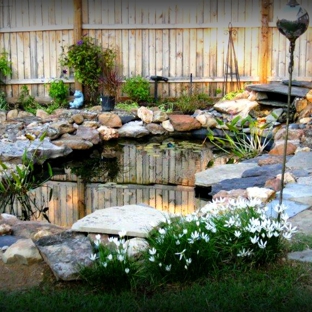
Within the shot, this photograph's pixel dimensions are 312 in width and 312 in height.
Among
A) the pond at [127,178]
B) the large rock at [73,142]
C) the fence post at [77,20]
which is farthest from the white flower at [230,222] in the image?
Result: the fence post at [77,20]

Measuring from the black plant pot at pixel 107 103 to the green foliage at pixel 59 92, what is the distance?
1.15 metres

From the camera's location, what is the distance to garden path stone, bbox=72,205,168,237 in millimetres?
4133

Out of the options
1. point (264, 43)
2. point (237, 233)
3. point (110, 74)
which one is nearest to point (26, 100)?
point (110, 74)

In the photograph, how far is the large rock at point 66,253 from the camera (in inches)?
143

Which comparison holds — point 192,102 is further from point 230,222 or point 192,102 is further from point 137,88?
point 230,222

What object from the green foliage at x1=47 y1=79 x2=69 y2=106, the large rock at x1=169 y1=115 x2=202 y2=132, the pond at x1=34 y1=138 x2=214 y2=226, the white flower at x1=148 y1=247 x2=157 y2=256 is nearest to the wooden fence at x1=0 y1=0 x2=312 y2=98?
the green foliage at x1=47 y1=79 x2=69 y2=106

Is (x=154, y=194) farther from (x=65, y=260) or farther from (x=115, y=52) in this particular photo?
(x=115, y=52)

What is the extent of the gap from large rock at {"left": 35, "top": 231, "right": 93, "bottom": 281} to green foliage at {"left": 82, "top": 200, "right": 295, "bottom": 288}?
0.07 metres

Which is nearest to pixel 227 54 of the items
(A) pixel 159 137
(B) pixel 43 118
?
(A) pixel 159 137

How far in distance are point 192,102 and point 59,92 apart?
Result: 2578 mm

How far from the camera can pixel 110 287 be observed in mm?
3561

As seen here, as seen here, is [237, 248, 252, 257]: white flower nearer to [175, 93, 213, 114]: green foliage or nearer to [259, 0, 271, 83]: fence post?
[175, 93, 213, 114]: green foliage

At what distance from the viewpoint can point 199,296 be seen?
3.35 m

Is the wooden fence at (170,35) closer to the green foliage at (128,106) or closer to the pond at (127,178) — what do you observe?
the green foliage at (128,106)
